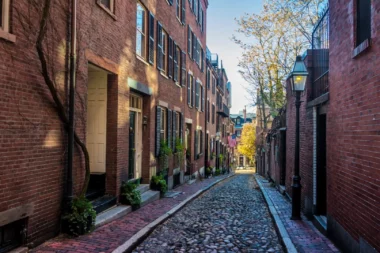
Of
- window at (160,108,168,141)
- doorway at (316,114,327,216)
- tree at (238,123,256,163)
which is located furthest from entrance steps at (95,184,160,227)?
tree at (238,123,256,163)

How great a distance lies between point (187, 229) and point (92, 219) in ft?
6.85

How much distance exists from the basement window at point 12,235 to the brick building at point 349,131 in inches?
192

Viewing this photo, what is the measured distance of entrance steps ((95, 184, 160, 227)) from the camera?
741 centimetres

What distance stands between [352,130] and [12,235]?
17.3 ft

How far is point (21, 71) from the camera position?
5246 millimetres

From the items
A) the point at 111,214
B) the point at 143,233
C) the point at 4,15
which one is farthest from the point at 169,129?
the point at 4,15

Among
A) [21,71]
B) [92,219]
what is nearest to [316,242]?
[92,219]

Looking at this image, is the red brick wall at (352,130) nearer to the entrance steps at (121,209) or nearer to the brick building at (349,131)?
the brick building at (349,131)

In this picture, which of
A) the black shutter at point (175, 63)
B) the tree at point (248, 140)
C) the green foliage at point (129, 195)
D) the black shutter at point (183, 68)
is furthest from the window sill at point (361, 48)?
the tree at point (248, 140)

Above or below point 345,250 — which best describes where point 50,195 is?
above

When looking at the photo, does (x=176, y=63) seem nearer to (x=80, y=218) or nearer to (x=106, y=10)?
(x=106, y=10)

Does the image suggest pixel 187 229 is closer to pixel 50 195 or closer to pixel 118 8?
pixel 50 195

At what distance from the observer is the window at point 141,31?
10.9 metres

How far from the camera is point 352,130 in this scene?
17.5 ft
